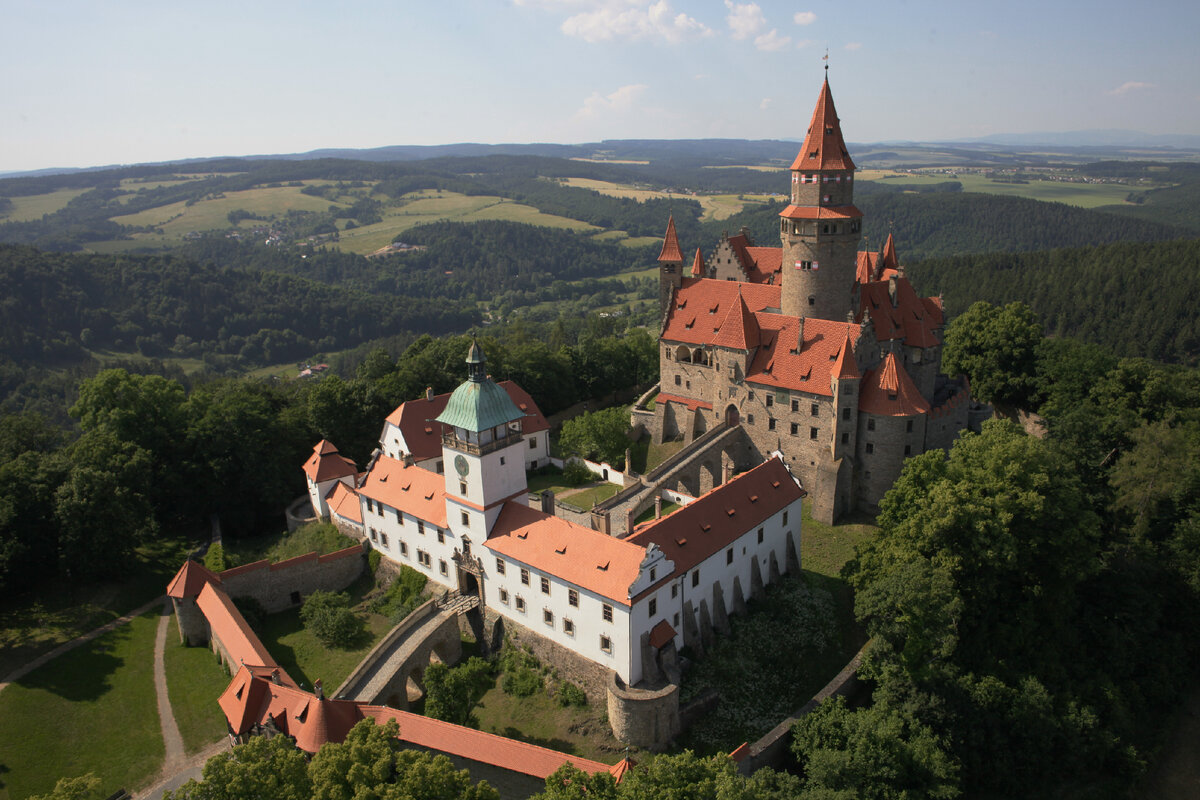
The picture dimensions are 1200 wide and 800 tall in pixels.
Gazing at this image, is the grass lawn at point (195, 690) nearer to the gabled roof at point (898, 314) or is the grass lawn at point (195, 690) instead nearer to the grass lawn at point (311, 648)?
the grass lawn at point (311, 648)

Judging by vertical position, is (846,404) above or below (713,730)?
above

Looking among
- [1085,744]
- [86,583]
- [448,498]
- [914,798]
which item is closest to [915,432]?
[1085,744]

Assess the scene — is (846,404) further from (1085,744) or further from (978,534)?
(1085,744)

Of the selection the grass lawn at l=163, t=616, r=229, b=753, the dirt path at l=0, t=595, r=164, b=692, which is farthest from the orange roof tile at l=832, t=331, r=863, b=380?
the dirt path at l=0, t=595, r=164, b=692

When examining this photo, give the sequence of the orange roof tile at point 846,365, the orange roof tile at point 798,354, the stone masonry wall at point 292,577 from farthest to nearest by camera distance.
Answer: the orange roof tile at point 798,354
the orange roof tile at point 846,365
the stone masonry wall at point 292,577

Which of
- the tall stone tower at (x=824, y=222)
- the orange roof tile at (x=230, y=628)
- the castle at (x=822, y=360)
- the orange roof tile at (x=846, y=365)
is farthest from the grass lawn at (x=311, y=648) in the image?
the tall stone tower at (x=824, y=222)

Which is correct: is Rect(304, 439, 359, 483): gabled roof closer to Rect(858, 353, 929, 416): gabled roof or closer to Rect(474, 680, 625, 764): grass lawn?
Rect(474, 680, 625, 764): grass lawn
